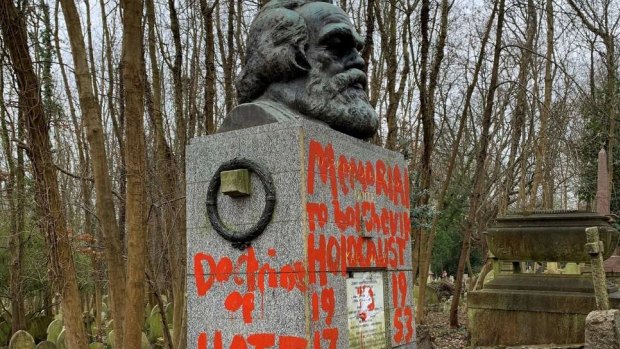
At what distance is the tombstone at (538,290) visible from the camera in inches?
367

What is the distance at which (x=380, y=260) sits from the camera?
16.5ft

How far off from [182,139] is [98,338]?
5072mm

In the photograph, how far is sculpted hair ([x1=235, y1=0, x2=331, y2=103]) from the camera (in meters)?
4.78

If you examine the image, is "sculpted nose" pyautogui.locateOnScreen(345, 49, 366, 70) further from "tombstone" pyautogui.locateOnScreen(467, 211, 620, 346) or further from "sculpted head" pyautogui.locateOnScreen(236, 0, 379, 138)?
"tombstone" pyautogui.locateOnScreen(467, 211, 620, 346)

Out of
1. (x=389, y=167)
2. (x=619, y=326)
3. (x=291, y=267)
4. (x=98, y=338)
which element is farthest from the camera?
(x=98, y=338)

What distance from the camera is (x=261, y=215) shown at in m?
4.34

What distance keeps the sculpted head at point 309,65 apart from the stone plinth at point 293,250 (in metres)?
0.25

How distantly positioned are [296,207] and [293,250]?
29 cm

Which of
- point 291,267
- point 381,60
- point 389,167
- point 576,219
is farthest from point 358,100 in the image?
point 381,60

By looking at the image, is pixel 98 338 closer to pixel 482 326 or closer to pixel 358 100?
pixel 482 326

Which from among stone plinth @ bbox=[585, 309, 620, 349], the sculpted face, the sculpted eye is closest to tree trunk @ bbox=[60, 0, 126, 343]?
the sculpted face

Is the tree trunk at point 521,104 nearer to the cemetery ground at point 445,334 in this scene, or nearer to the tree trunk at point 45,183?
the cemetery ground at point 445,334

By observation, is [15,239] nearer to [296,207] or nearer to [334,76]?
[334,76]

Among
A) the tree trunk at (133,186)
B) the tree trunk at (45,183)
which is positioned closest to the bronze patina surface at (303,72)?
the tree trunk at (133,186)
